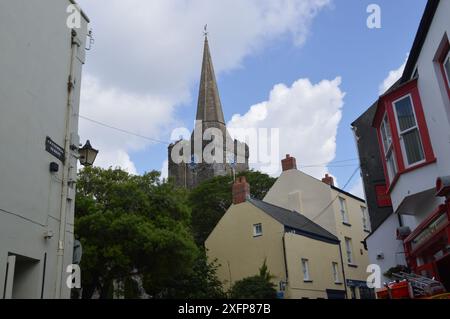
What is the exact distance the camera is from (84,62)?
11.7 meters

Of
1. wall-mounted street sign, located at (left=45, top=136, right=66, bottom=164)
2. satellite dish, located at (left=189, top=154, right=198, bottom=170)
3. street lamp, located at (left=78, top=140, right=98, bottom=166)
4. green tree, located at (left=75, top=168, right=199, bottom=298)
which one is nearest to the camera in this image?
wall-mounted street sign, located at (left=45, top=136, right=66, bottom=164)

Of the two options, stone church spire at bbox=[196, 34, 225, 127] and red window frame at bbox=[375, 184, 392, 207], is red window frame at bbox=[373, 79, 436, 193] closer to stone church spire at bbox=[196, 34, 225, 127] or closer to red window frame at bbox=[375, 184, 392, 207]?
red window frame at bbox=[375, 184, 392, 207]

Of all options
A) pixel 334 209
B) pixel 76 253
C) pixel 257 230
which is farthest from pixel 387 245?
pixel 334 209

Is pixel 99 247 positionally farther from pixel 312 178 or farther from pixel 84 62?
pixel 312 178

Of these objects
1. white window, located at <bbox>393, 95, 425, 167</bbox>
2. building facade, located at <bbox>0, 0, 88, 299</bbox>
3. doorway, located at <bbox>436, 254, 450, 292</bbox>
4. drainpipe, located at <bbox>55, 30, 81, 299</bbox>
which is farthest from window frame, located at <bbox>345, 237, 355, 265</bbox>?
drainpipe, located at <bbox>55, 30, 81, 299</bbox>

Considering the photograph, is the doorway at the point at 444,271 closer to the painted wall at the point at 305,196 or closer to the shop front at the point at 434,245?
the shop front at the point at 434,245

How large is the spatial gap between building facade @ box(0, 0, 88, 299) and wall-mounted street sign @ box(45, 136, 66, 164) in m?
0.02

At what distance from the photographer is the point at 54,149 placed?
973 centimetres

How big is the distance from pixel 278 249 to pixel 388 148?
14.2 metres

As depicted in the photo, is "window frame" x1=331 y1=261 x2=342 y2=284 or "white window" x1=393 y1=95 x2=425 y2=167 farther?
"window frame" x1=331 y1=261 x2=342 y2=284

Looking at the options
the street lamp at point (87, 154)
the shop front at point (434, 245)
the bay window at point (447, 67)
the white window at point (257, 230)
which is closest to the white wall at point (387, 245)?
the shop front at point (434, 245)

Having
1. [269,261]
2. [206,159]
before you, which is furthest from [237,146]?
[269,261]

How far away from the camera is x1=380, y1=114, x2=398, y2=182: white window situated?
450 inches
